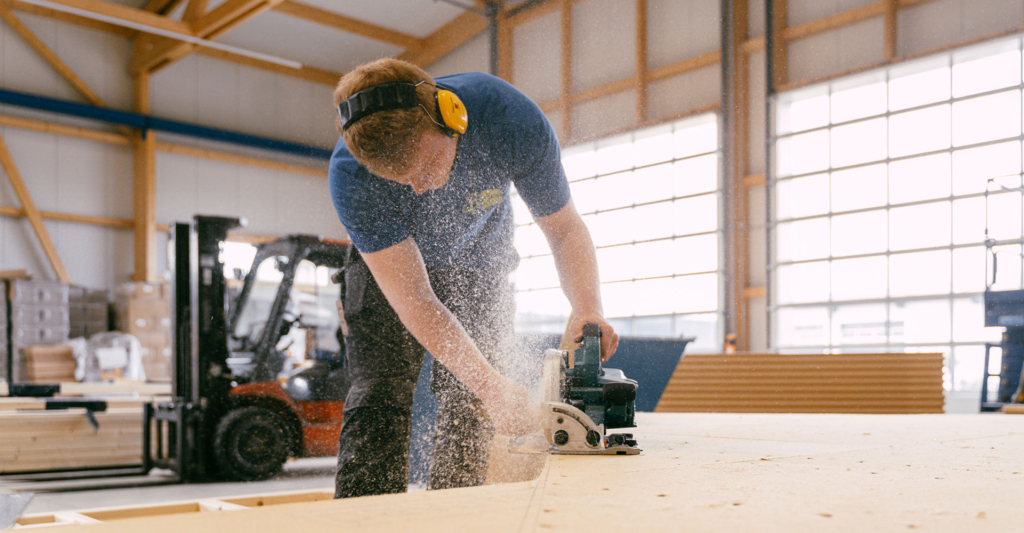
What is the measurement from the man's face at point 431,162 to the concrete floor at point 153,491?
2309 millimetres

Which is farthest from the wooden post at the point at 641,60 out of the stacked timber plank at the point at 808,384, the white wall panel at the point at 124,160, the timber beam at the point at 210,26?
the white wall panel at the point at 124,160

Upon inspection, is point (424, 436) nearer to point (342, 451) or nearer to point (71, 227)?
point (342, 451)

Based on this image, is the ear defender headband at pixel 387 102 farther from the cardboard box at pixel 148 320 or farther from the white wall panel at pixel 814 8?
the cardboard box at pixel 148 320

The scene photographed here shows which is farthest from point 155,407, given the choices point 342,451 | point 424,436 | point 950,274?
point 950,274

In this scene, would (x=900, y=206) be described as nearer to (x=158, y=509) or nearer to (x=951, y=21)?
(x=951, y=21)

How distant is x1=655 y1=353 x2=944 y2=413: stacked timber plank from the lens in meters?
4.93

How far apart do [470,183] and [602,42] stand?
5200mm

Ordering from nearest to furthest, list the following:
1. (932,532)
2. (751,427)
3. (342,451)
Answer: (932,532) < (342,451) < (751,427)

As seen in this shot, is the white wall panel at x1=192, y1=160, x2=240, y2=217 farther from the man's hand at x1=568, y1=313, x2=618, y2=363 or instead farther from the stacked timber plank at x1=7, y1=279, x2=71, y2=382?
the man's hand at x1=568, y1=313, x2=618, y2=363

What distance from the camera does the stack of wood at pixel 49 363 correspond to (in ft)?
27.1

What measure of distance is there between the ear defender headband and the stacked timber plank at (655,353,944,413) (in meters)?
4.08

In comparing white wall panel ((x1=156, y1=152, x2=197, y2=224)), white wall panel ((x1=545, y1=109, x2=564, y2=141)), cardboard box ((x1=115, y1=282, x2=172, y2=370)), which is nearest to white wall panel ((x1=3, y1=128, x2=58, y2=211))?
white wall panel ((x1=156, y1=152, x2=197, y2=224))

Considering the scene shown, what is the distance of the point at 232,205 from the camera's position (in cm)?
1118

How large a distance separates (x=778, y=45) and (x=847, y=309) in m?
2.66
